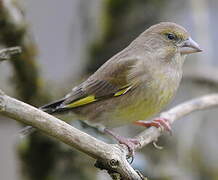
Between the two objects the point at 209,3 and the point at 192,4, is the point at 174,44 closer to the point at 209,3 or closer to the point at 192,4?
the point at 192,4

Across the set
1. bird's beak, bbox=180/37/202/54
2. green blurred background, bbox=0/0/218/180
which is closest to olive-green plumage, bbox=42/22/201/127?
bird's beak, bbox=180/37/202/54

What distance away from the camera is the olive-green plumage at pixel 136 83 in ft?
13.3

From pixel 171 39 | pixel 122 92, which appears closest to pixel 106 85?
pixel 122 92

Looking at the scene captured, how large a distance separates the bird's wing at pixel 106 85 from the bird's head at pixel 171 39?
24 cm

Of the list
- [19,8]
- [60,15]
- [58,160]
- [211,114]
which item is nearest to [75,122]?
[58,160]

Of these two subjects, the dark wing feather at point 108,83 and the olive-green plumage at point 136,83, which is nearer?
the olive-green plumage at point 136,83

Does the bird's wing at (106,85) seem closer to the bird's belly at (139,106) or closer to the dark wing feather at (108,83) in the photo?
the dark wing feather at (108,83)

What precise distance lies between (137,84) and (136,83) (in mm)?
13

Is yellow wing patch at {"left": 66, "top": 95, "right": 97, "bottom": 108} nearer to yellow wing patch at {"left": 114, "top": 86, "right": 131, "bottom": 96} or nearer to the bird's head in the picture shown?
yellow wing patch at {"left": 114, "top": 86, "right": 131, "bottom": 96}

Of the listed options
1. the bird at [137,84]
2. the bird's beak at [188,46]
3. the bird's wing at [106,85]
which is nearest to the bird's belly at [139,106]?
the bird at [137,84]

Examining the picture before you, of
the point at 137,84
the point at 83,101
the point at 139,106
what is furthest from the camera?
the point at 83,101

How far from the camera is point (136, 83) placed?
4.13 m

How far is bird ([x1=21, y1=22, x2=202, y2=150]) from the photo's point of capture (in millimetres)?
4055

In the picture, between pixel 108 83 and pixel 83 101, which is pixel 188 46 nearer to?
pixel 108 83
